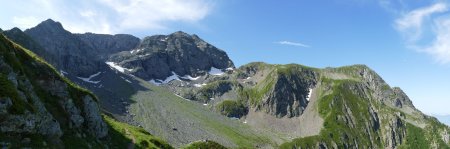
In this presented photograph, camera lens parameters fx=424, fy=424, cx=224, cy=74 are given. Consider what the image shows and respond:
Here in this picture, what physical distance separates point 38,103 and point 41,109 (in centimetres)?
93

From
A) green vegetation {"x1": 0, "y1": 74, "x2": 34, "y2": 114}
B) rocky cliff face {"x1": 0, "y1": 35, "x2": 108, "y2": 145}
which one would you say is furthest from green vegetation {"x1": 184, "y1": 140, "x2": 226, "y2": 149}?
green vegetation {"x1": 0, "y1": 74, "x2": 34, "y2": 114}

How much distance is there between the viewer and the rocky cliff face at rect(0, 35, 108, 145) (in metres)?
49.6

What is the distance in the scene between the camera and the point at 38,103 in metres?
57.2

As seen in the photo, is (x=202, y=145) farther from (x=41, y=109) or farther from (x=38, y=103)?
(x=38, y=103)

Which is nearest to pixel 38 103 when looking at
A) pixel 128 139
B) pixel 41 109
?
pixel 41 109

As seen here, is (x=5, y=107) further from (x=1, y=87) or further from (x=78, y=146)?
(x=78, y=146)

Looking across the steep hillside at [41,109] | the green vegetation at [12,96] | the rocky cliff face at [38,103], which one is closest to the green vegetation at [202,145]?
the steep hillside at [41,109]

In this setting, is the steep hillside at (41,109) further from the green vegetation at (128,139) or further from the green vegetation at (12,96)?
the green vegetation at (128,139)

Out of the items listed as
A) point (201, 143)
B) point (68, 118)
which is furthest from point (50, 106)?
point (201, 143)

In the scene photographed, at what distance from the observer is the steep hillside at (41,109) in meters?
49.4

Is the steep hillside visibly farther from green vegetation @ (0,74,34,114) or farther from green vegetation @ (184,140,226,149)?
green vegetation @ (184,140,226,149)

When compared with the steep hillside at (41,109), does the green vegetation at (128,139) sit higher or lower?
lower

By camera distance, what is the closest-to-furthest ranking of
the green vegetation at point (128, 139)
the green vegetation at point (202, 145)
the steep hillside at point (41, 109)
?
the steep hillside at point (41, 109), the green vegetation at point (128, 139), the green vegetation at point (202, 145)

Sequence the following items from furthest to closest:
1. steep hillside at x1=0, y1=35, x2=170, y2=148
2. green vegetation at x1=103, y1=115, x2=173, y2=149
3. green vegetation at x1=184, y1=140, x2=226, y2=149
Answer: green vegetation at x1=184, y1=140, x2=226, y2=149
green vegetation at x1=103, y1=115, x2=173, y2=149
steep hillside at x1=0, y1=35, x2=170, y2=148
